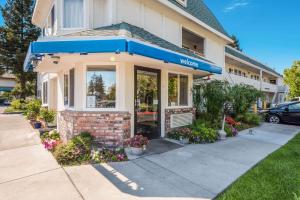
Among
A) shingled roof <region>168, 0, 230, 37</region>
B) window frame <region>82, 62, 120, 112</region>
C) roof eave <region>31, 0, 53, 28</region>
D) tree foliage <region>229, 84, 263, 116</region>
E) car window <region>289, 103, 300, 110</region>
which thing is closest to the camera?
window frame <region>82, 62, 120, 112</region>

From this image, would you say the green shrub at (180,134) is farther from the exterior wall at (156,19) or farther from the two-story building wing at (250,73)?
the two-story building wing at (250,73)

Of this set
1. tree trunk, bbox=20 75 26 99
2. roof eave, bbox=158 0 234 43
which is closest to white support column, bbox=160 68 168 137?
roof eave, bbox=158 0 234 43

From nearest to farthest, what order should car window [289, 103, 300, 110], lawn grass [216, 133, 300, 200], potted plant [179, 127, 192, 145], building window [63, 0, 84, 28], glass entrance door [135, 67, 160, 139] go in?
lawn grass [216, 133, 300, 200], building window [63, 0, 84, 28], glass entrance door [135, 67, 160, 139], potted plant [179, 127, 192, 145], car window [289, 103, 300, 110]

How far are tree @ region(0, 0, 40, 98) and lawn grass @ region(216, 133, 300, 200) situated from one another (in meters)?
28.7

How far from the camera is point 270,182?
5125mm

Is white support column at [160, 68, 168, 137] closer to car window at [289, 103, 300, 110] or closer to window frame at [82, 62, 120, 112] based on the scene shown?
window frame at [82, 62, 120, 112]

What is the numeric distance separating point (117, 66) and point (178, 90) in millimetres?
4222

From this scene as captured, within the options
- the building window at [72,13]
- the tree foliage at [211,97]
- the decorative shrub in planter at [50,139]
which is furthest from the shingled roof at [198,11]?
the decorative shrub in planter at [50,139]

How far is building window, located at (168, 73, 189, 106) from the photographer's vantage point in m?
10.2

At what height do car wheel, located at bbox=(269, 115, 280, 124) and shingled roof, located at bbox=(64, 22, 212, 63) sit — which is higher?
shingled roof, located at bbox=(64, 22, 212, 63)

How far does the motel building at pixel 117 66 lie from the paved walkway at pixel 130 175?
1748 mm

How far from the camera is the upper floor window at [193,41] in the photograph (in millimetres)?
13389

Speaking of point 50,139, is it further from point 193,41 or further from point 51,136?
point 193,41

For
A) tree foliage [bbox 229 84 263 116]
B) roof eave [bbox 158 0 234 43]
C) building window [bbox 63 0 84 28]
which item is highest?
roof eave [bbox 158 0 234 43]
